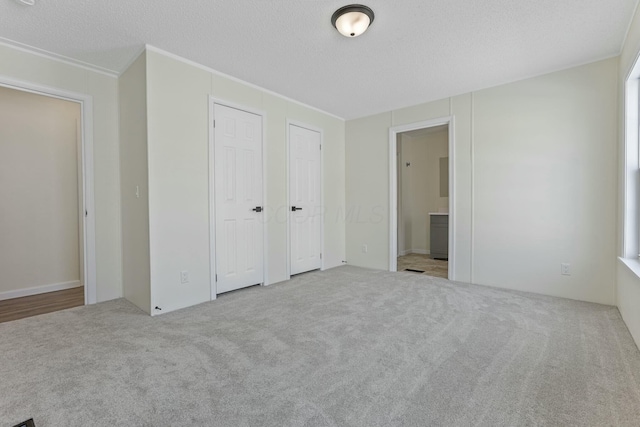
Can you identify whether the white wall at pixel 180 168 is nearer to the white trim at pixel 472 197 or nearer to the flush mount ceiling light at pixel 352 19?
the flush mount ceiling light at pixel 352 19

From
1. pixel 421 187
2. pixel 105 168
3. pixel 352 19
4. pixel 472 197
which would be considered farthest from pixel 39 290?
pixel 421 187

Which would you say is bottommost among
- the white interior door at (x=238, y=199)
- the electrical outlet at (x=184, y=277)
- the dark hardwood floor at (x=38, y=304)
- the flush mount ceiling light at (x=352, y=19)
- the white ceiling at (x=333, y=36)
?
the dark hardwood floor at (x=38, y=304)

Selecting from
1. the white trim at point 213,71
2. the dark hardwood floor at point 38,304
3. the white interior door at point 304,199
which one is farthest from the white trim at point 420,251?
the dark hardwood floor at point 38,304

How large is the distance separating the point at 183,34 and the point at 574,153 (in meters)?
4.03

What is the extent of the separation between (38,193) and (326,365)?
13.5 feet

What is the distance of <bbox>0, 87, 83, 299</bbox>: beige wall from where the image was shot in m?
3.52

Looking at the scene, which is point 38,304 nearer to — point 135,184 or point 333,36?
point 135,184

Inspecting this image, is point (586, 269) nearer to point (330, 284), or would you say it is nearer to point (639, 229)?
point (639, 229)

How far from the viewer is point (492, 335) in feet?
7.70

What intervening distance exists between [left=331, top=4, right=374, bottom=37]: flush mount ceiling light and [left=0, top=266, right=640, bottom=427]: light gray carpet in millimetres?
2389

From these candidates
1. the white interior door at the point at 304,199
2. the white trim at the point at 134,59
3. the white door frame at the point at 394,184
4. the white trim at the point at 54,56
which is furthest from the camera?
the white interior door at the point at 304,199

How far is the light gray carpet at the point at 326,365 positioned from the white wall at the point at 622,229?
0.14 m

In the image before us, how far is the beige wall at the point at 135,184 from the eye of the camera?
2.88 metres

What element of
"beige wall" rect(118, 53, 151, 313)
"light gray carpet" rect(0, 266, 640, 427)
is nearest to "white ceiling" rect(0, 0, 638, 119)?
"beige wall" rect(118, 53, 151, 313)
